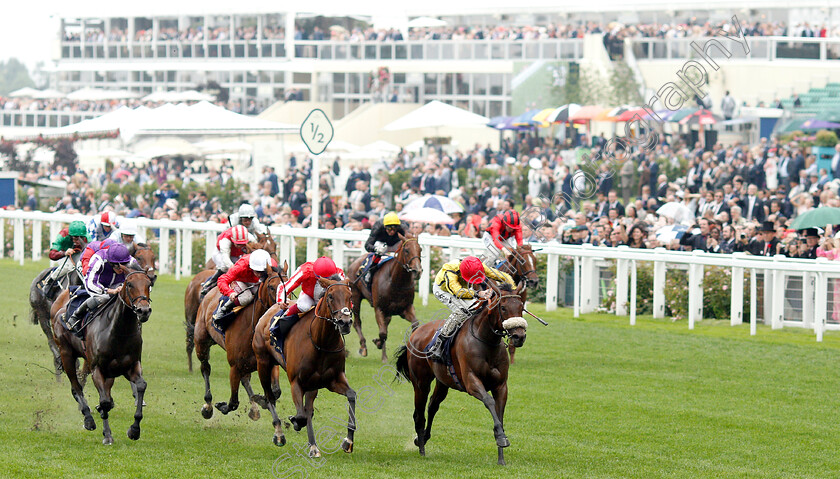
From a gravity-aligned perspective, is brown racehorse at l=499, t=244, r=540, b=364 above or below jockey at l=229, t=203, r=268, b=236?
below

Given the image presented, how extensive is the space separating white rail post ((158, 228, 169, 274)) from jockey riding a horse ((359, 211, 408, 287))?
7.22 meters

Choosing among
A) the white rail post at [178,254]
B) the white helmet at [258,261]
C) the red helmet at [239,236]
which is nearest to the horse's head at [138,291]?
the white helmet at [258,261]

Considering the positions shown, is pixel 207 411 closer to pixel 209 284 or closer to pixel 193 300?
pixel 209 284

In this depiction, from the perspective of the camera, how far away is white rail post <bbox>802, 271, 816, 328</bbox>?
1290cm

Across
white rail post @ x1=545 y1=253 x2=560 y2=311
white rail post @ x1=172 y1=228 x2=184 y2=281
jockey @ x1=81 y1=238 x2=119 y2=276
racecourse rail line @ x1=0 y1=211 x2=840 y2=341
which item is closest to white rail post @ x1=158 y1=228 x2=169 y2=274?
Result: racecourse rail line @ x1=0 y1=211 x2=840 y2=341

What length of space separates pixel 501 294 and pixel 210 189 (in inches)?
763

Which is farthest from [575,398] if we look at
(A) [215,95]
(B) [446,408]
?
(A) [215,95]

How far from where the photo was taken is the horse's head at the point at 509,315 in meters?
7.52

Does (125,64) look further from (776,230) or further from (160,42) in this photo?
(776,230)

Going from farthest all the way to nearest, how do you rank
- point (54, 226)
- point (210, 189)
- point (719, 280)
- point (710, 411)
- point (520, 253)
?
point (210, 189) → point (54, 226) → point (719, 280) → point (520, 253) → point (710, 411)

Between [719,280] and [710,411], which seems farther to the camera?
[719,280]

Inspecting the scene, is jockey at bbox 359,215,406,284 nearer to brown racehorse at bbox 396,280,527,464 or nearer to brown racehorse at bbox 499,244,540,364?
brown racehorse at bbox 499,244,540,364

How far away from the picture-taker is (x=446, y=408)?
32.9 ft

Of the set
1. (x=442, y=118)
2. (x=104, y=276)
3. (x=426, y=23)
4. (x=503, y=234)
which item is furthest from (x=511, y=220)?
(x=426, y=23)
